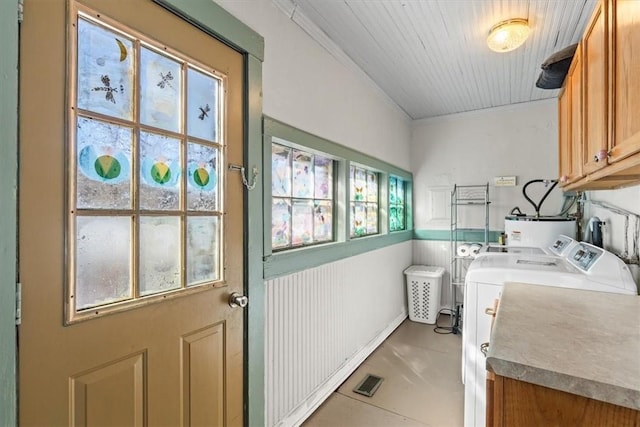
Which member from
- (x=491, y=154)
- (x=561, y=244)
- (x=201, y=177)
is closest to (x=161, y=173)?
(x=201, y=177)

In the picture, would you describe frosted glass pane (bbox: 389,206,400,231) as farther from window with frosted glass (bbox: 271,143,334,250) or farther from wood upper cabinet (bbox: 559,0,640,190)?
wood upper cabinet (bbox: 559,0,640,190)

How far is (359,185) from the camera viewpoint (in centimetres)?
302

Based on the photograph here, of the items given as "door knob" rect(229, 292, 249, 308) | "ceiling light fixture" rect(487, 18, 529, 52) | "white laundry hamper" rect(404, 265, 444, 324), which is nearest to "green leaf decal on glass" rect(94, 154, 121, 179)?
"door knob" rect(229, 292, 249, 308)

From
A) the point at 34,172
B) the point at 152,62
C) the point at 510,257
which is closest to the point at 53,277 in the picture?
the point at 34,172

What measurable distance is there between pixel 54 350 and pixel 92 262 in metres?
0.25

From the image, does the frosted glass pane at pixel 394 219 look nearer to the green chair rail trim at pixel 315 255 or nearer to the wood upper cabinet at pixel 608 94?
the green chair rail trim at pixel 315 255

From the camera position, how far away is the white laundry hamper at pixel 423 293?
3619 millimetres

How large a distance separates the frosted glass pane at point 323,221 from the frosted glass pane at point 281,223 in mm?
319

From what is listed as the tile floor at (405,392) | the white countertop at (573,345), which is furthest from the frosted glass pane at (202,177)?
the tile floor at (405,392)

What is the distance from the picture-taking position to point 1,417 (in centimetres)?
77

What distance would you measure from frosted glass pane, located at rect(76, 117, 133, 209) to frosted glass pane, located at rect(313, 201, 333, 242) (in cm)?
143

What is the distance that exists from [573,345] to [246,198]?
1307 millimetres

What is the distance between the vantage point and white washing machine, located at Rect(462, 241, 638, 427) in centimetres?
155

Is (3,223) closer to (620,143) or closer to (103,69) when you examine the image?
(103,69)
